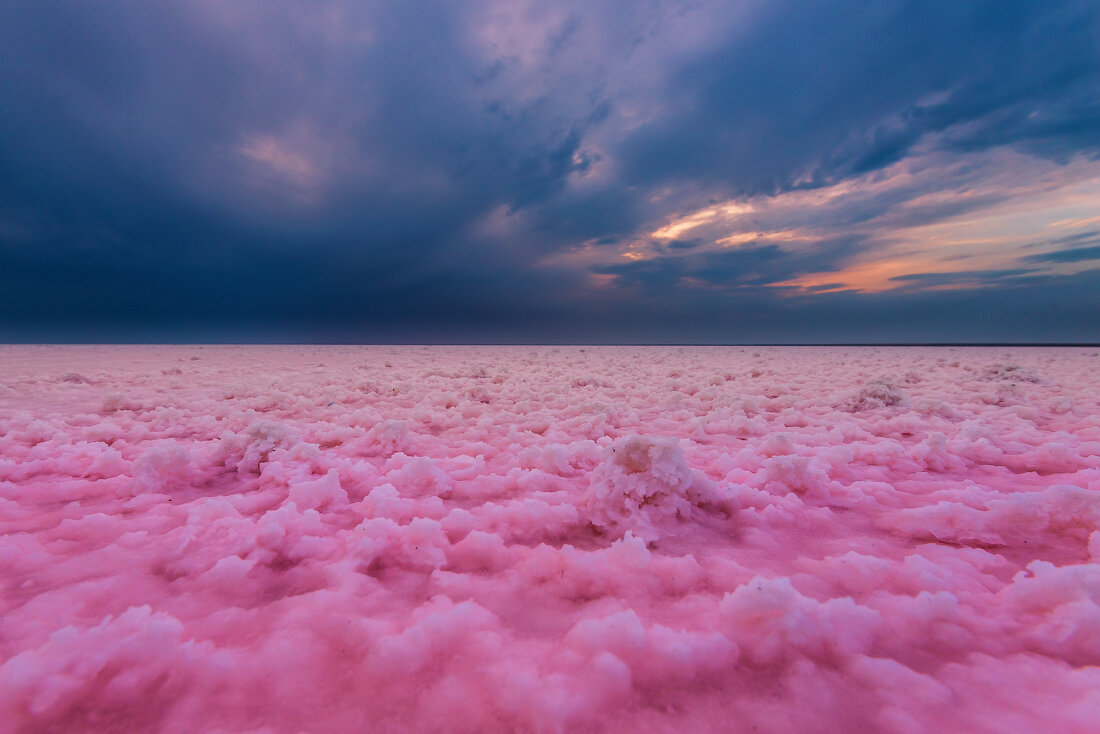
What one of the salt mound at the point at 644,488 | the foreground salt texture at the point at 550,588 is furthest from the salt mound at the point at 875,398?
the salt mound at the point at 644,488

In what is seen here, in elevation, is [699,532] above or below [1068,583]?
below

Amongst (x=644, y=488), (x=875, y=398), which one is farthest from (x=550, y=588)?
(x=875, y=398)

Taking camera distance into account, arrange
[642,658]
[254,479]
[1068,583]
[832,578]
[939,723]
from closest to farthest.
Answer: [939,723] → [642,658] → [1068,583] → [832,578] → [254,479]

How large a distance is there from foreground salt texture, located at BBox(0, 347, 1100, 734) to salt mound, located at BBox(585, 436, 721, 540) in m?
0.01

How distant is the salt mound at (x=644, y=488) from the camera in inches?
87.3

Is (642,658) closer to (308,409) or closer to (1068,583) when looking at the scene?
(1068,583)

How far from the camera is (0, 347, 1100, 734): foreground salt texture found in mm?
1110

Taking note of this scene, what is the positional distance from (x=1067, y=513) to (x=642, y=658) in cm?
228

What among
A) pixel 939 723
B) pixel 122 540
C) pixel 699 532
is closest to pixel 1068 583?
pixel 939 723

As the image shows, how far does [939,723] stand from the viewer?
1.05 m

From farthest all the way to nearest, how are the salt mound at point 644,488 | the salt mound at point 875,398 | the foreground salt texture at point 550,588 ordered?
the salt mound at point 875,398 < the salt mound at point 644,488 < the foreground salt texture at point 550,588

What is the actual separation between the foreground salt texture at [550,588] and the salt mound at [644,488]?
0.01 metres

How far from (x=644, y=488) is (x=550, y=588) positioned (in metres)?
0.85

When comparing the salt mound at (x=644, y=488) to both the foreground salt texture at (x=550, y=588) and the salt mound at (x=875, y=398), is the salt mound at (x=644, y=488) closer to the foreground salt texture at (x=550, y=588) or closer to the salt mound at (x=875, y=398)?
the foreground salt texture at (x=550, y=588)
